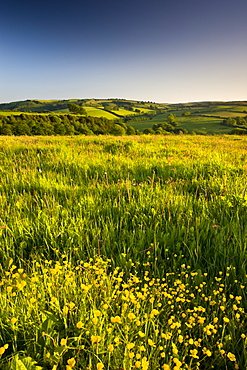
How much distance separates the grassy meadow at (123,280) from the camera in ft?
4.89

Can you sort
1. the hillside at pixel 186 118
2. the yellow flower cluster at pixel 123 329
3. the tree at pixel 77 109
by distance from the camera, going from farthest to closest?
the tree at pixel 77 109 → the hillside at pixel 186 118 → the yellow flower cluster at pixel 123 329

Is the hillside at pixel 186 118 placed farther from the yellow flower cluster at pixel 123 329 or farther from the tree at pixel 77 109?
the yellow flower cluster at pixel 123 329

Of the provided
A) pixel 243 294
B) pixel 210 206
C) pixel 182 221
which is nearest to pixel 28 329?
pixel 243 294

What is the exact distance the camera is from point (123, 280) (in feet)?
7.57

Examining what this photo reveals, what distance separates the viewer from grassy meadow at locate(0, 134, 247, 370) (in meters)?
1.49

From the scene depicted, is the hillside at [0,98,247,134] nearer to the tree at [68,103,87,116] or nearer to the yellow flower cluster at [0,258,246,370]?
the tree at [68,103,87,116]

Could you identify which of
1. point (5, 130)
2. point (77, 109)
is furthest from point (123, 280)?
point (77, 109)

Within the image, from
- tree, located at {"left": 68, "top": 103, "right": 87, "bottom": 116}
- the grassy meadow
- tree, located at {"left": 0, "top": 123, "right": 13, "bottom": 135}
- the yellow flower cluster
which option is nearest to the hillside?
tree, located at {"left": 68, "top": 103, "right": 87, "bottom": 116}

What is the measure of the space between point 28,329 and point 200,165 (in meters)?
5.38

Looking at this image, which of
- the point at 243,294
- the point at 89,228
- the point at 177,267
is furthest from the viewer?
the point at 89,228

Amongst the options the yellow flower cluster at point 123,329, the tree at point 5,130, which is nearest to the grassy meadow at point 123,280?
the yellow flower cluster at point 123,329

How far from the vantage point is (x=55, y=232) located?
2914 mm

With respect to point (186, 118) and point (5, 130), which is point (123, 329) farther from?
point (186, 118)

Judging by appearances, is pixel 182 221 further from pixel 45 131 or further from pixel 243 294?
pixel 45 131
